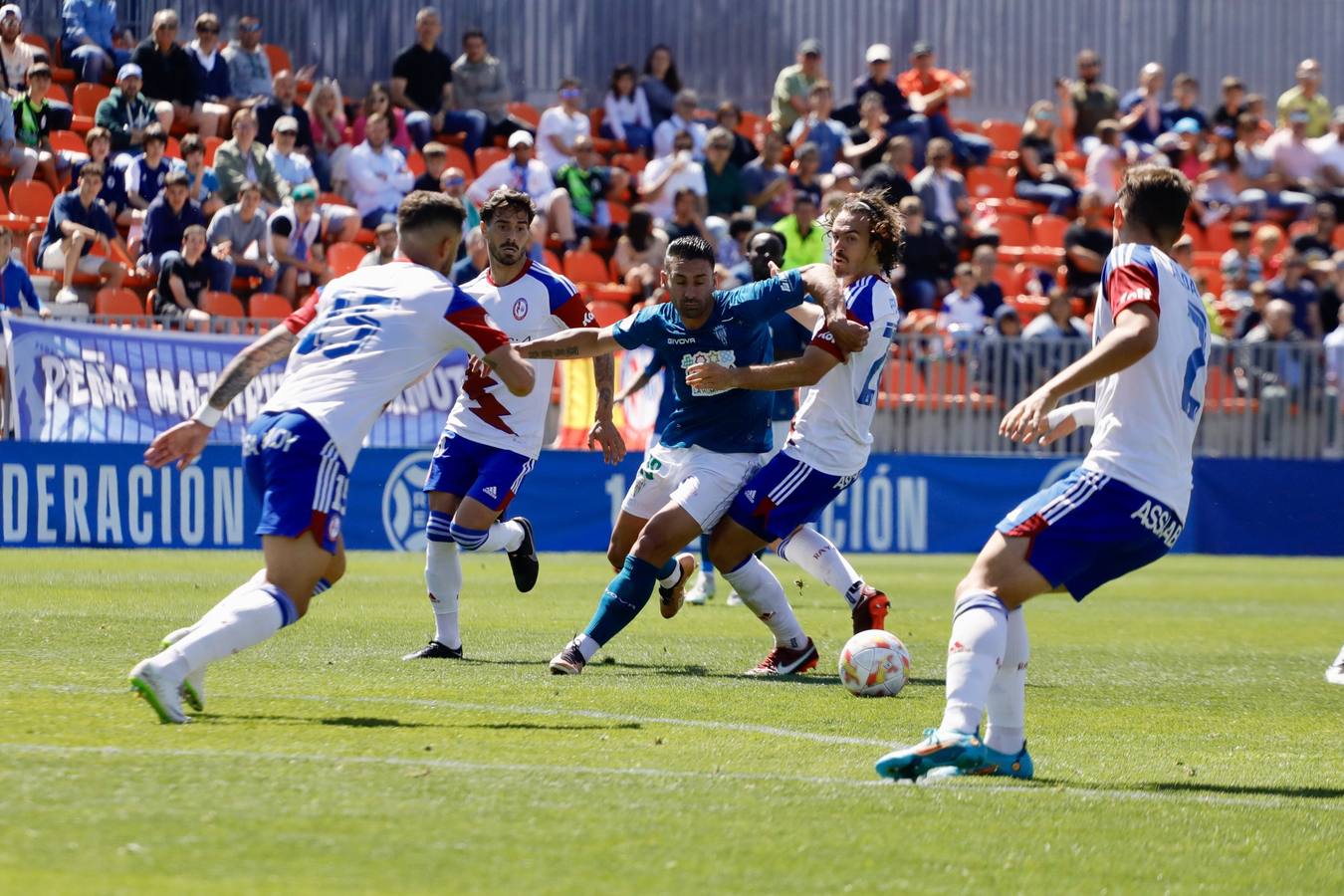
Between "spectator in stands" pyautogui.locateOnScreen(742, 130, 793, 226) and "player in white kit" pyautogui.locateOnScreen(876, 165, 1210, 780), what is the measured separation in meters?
17.7

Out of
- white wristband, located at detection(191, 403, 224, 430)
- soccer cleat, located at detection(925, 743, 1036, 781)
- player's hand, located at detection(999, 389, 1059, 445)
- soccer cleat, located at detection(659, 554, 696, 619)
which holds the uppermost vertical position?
player's hand, located at detection(999, 389, 1059, 445)

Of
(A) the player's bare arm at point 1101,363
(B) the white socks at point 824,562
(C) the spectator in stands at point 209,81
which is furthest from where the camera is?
(C) the spectator in stands at point 209,81

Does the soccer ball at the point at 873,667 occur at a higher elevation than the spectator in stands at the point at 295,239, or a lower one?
lower

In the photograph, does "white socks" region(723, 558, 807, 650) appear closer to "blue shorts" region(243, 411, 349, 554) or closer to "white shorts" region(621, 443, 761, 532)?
"white shorts" region(621, 443, 761, 532)

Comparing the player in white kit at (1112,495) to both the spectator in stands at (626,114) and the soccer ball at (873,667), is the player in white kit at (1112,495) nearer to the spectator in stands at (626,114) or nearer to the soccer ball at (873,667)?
the soccer ball at (873,667)

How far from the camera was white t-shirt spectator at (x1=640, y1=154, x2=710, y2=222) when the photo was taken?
23672 millimetres

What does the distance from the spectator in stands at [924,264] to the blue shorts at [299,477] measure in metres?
16.5

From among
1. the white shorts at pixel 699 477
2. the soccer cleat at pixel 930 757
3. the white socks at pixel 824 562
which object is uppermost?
the white shorts at pixel 699 477

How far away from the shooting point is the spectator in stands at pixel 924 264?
915 inches

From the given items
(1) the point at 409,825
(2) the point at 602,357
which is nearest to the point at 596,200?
(2) the point at 602,357

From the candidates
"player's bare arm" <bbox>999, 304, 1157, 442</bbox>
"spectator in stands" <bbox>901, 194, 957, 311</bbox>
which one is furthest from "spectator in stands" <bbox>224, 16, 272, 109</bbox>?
"player's bare arm" <bbox>999, 304, 1157, 442</bbox>

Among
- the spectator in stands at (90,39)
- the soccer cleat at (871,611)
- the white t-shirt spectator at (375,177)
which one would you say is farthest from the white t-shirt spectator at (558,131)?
the soccer cleat at (871,611)

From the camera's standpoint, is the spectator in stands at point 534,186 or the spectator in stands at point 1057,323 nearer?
the spectator in stands at point 1057,323

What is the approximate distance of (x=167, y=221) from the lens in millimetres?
19375
